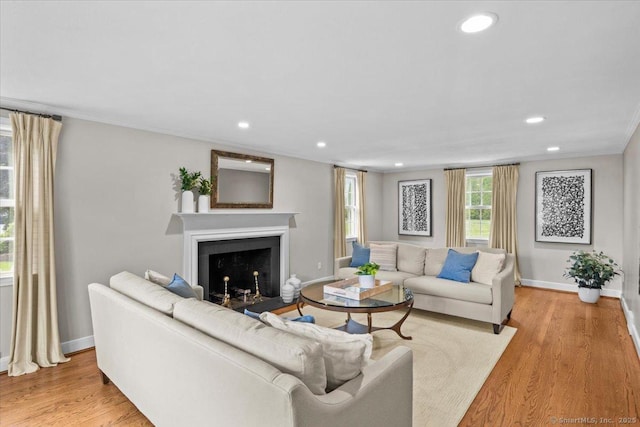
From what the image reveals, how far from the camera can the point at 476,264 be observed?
13.9 ft

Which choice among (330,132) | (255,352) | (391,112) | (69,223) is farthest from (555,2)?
(69,223)

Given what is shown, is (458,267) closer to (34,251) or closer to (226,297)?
(226,297)

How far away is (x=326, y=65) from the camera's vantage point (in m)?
2.05

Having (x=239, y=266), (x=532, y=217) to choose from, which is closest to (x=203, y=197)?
(x=239, y=266)

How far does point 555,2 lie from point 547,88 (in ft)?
3.93

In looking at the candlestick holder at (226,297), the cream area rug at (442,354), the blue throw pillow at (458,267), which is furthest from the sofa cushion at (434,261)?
the candlestick holder at (226,297)

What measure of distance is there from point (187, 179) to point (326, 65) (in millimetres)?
2507

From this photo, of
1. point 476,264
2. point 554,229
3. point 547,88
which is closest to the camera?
point 547,88

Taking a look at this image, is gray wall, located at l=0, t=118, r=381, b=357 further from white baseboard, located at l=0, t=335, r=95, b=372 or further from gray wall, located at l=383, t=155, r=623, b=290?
gray wall, located at l=383, t=155, r=623, b=290

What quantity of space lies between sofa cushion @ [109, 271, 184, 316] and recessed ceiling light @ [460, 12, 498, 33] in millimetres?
2112

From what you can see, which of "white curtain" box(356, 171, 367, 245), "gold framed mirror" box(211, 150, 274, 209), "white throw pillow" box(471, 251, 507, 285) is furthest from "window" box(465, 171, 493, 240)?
"gold framed mirror" box(211, 150, 274, 209)

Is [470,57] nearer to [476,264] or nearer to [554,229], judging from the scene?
[476,264]

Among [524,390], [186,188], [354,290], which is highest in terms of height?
[186,188]

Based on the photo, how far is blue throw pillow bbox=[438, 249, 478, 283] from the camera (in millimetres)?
4164
